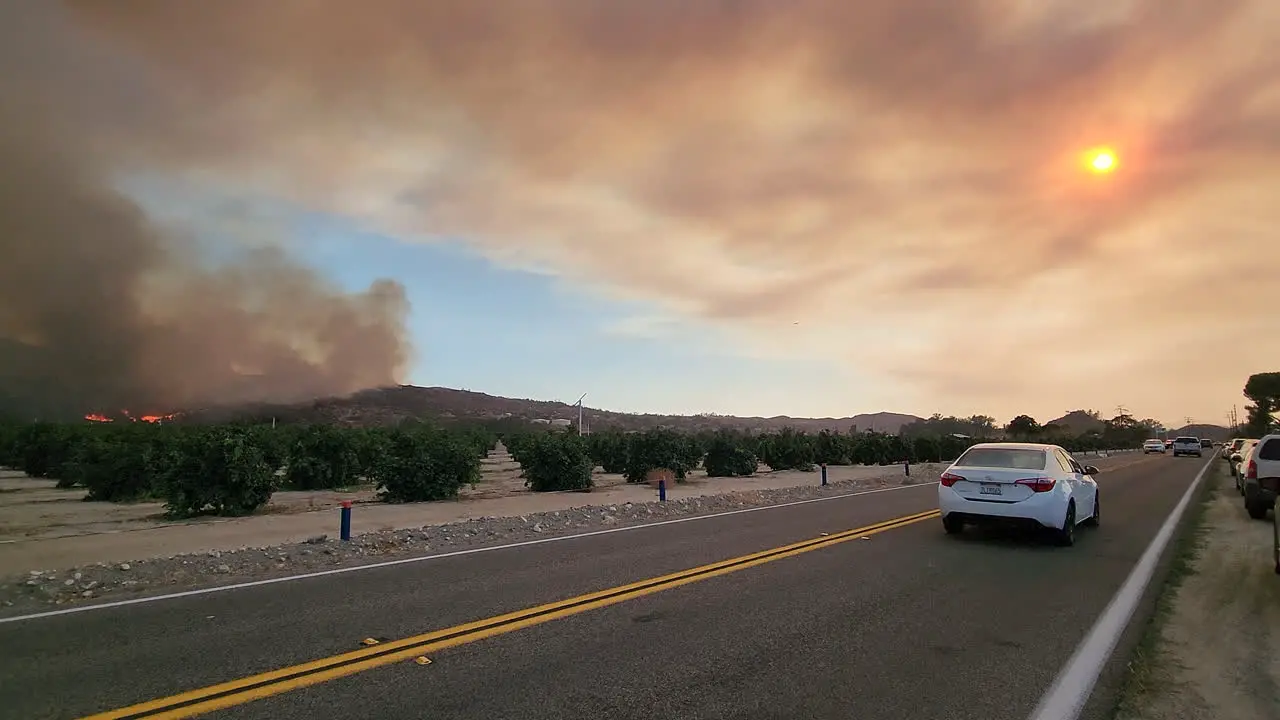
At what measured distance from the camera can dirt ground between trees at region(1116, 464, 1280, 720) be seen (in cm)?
482

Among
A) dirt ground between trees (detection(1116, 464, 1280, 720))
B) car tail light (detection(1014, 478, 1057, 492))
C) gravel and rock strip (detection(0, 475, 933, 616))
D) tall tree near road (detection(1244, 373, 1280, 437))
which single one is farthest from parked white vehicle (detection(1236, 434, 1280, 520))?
tall tree near road (detection(1244, 373, 1280, 437))

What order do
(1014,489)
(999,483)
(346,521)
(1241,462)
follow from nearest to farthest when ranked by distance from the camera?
(1014,489)
(999,483)
(346,521)
(1241,462)

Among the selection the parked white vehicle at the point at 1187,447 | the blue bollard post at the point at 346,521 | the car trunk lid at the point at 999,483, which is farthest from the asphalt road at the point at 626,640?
the parked white vehicle at the point at 1187,447

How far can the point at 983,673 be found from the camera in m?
5.32

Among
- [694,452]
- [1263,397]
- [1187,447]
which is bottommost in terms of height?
[1187,447]

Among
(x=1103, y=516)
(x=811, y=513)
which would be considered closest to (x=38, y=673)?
(x=811, y=513)

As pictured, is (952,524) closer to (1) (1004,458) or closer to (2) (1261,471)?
(1) (1004,458)

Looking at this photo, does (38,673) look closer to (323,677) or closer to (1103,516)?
(323,677)

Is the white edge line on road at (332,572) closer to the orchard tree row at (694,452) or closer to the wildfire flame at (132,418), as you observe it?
the orchard tree row at (694,452)

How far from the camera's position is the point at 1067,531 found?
11258 millimetres

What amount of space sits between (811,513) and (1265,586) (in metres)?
8.35

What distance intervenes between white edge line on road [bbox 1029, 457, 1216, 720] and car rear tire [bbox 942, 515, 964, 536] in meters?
2.57

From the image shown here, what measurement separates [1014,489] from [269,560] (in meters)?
11.4

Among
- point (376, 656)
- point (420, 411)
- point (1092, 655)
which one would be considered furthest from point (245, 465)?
point (420, 411)
